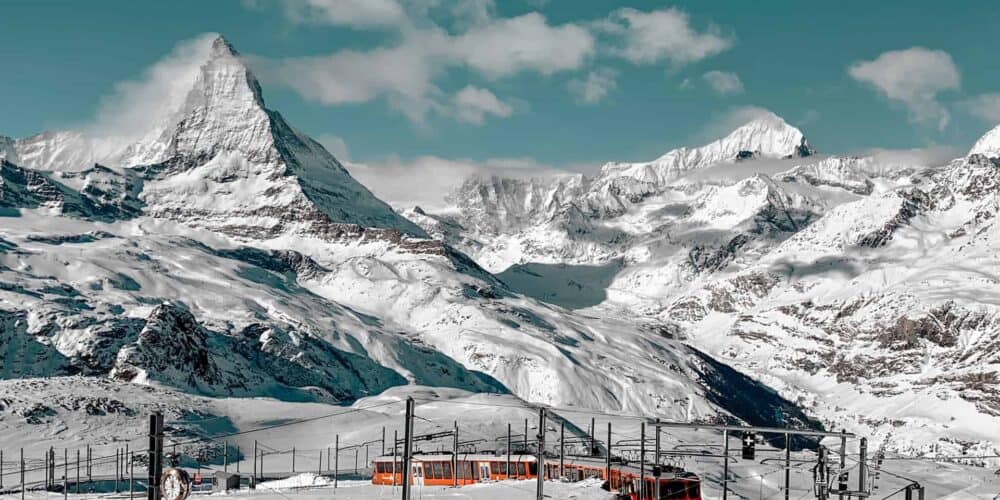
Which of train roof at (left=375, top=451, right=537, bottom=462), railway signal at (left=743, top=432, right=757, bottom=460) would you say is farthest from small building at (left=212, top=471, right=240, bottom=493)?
railway signal at (left=743, top=432, right=757, bottom=460)

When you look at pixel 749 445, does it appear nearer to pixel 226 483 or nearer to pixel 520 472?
pixel 520 472

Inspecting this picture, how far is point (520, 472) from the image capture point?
9369cm

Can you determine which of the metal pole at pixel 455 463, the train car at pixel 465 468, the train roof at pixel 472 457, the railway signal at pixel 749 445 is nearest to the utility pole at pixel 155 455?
the railway signal at pixel 749 445

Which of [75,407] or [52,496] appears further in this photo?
[75,407]

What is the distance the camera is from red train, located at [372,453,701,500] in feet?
262

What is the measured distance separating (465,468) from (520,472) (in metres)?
5.59

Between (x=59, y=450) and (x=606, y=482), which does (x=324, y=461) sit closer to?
(x=59, y=450)

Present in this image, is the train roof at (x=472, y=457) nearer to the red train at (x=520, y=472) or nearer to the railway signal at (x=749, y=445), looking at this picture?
the red train at (x=520, y=472)

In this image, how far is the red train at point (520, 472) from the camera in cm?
7975

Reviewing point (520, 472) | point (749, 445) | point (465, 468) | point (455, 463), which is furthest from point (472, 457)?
point (749, 445)

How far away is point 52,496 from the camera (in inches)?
3856

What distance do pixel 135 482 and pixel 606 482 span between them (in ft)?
242

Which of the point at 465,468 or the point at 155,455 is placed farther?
the point at 465,468

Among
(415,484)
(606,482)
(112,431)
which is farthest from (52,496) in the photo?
(112,431)
